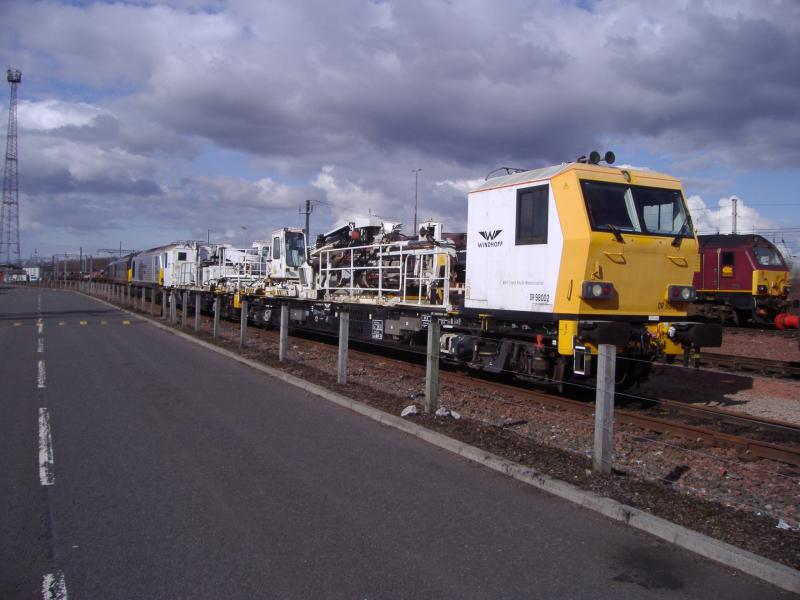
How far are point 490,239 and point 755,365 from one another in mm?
7420

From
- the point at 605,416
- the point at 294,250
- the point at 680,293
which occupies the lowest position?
the point at 605,416

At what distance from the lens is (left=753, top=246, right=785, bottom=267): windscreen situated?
79.6 feet

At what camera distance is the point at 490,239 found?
1099 centimetres

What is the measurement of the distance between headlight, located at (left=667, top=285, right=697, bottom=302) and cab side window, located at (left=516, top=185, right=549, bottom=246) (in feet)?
7.09

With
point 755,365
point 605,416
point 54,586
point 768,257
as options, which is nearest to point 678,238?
point 605,416

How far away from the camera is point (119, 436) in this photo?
7566 mm

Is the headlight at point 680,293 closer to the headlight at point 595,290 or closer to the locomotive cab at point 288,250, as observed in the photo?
the headlight at point 595,290

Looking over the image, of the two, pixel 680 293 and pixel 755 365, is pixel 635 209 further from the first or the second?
pixel 755 365

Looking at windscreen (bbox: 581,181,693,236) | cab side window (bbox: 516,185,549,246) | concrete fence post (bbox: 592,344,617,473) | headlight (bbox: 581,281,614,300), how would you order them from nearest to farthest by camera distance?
concrete fence post (bbox: 592,344,617,473)
headlight (bbox: 581,281,614,300)
windscreen (bbox: 581,181,693,236)
cab side window (bbox: 516,185,549,246)

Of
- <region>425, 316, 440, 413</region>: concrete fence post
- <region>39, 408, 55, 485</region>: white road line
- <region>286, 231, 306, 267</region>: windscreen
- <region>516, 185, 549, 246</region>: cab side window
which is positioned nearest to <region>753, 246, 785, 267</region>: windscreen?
<region>286, 231, 306, 267</region>: windscreen

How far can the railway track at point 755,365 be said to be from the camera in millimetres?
13847

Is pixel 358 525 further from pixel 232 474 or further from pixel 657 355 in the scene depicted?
pixel 657 355

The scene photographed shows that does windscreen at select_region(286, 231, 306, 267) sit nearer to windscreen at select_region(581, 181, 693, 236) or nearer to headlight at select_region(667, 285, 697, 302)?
windscreen at select_region(581, 181, 693, 236)

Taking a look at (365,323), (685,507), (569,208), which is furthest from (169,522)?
(365,323)
